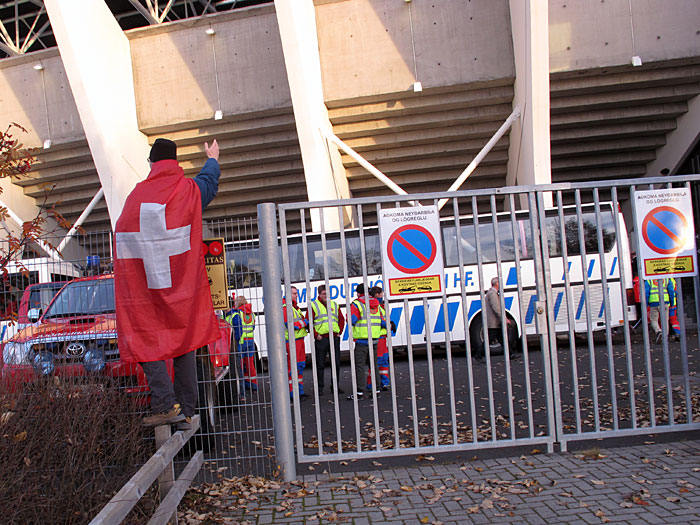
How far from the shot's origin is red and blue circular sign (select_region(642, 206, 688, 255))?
561cm

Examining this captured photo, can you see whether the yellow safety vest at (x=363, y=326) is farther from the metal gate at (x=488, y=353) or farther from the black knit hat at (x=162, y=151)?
the black knit hat at (x=162, y=151)

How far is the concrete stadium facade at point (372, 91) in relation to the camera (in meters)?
16.0

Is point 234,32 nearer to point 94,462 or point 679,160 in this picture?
point 679,160

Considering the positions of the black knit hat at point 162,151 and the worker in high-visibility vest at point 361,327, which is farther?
the worker in high-visibility vest at point 361,327

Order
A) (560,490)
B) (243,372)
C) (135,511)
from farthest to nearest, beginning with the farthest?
(243,372)
(560,490)
(135,511)

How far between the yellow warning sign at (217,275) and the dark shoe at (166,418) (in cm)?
103

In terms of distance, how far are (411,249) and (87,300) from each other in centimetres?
287

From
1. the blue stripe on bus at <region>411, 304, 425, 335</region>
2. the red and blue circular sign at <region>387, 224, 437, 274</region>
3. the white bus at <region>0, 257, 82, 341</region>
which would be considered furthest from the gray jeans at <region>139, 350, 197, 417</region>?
the blue stripe on bus at <region>411, 304, 425, 335</region>

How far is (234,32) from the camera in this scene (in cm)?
1798

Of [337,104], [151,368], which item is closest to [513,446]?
[151,368]

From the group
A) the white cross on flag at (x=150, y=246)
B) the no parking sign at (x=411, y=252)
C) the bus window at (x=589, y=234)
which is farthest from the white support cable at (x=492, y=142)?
the white cross on flag at (x=150, y=246)

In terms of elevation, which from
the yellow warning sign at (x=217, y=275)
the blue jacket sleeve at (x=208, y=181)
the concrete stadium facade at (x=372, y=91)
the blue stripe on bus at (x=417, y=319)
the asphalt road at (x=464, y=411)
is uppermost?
the concrete stadium facade at (x=372, y=91)

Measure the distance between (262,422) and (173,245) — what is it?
2.16 metres

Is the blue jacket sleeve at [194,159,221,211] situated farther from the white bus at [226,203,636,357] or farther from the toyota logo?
the white bus at [226,203,636,357]
